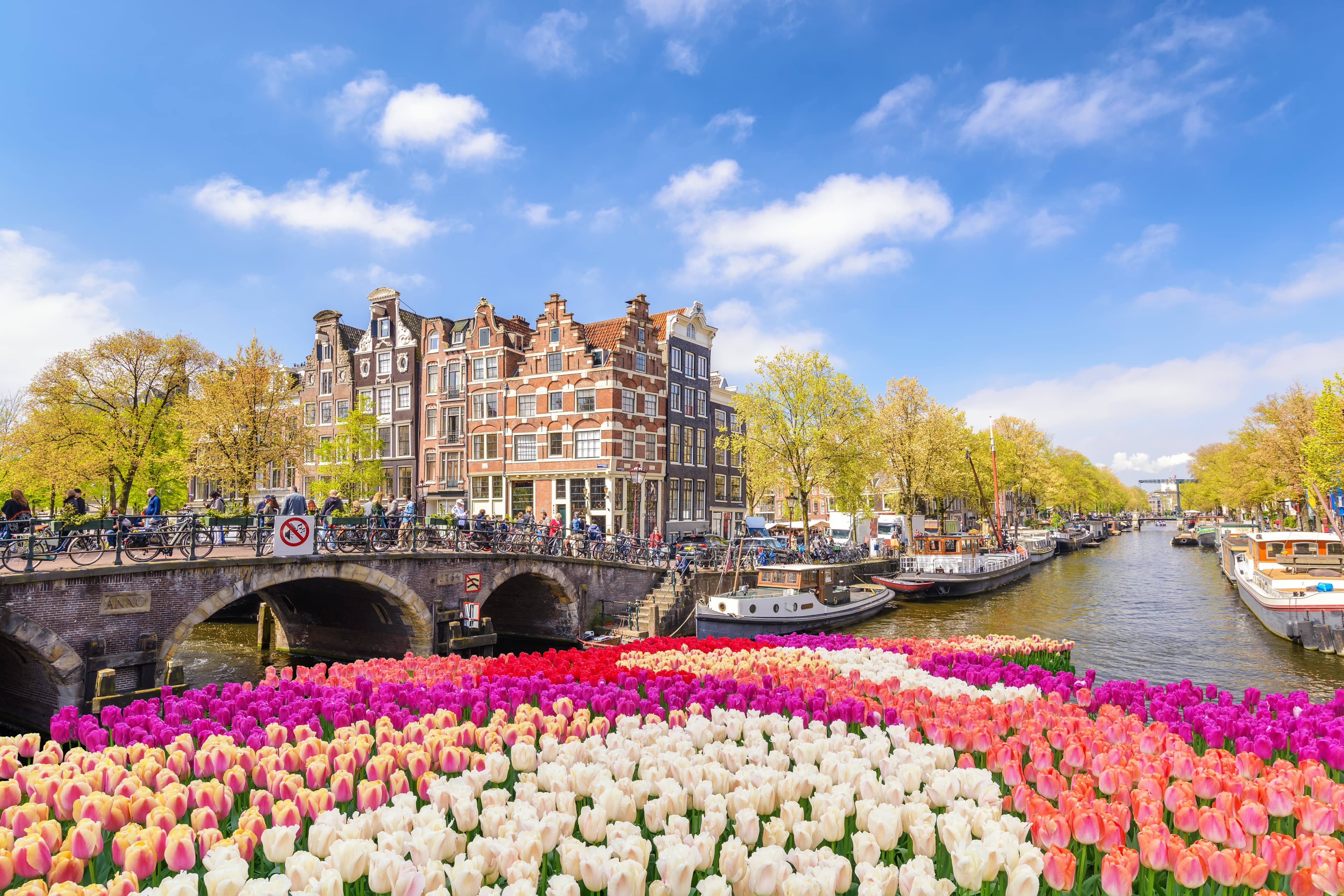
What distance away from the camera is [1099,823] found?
397cm

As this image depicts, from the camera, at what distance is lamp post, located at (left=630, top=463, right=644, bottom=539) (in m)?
42.6

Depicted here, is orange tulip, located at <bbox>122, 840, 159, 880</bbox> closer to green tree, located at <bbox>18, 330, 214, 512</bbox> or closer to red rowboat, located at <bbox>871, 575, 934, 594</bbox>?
green tree, located at <bbox>18, 330, 214, 512</bbox>

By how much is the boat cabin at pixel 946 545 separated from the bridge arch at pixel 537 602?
22794 mm

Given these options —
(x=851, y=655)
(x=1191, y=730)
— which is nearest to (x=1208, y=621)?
(x=851, y=655)

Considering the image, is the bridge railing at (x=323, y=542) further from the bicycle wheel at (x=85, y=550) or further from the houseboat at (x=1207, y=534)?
the houseboat at (x=1207, y=534)

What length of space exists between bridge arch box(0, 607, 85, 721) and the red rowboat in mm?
32376

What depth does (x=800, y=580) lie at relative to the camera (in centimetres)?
2941

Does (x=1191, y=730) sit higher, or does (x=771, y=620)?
(x=1191, y=730)

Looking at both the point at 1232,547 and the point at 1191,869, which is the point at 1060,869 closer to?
the point at 1191,869

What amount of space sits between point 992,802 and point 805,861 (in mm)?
1717

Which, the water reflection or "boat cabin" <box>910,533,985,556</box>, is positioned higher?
"boat cabin" <box>910,533,985,556</box>

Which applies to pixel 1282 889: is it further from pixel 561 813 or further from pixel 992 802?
pixel 561 813

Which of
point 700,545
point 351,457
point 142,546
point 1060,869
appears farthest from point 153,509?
point 1060,869

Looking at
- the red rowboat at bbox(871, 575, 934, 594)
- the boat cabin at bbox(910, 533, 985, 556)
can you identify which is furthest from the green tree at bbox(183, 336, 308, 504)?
the boat cabin at bbox(910, 533, 985, 556)
